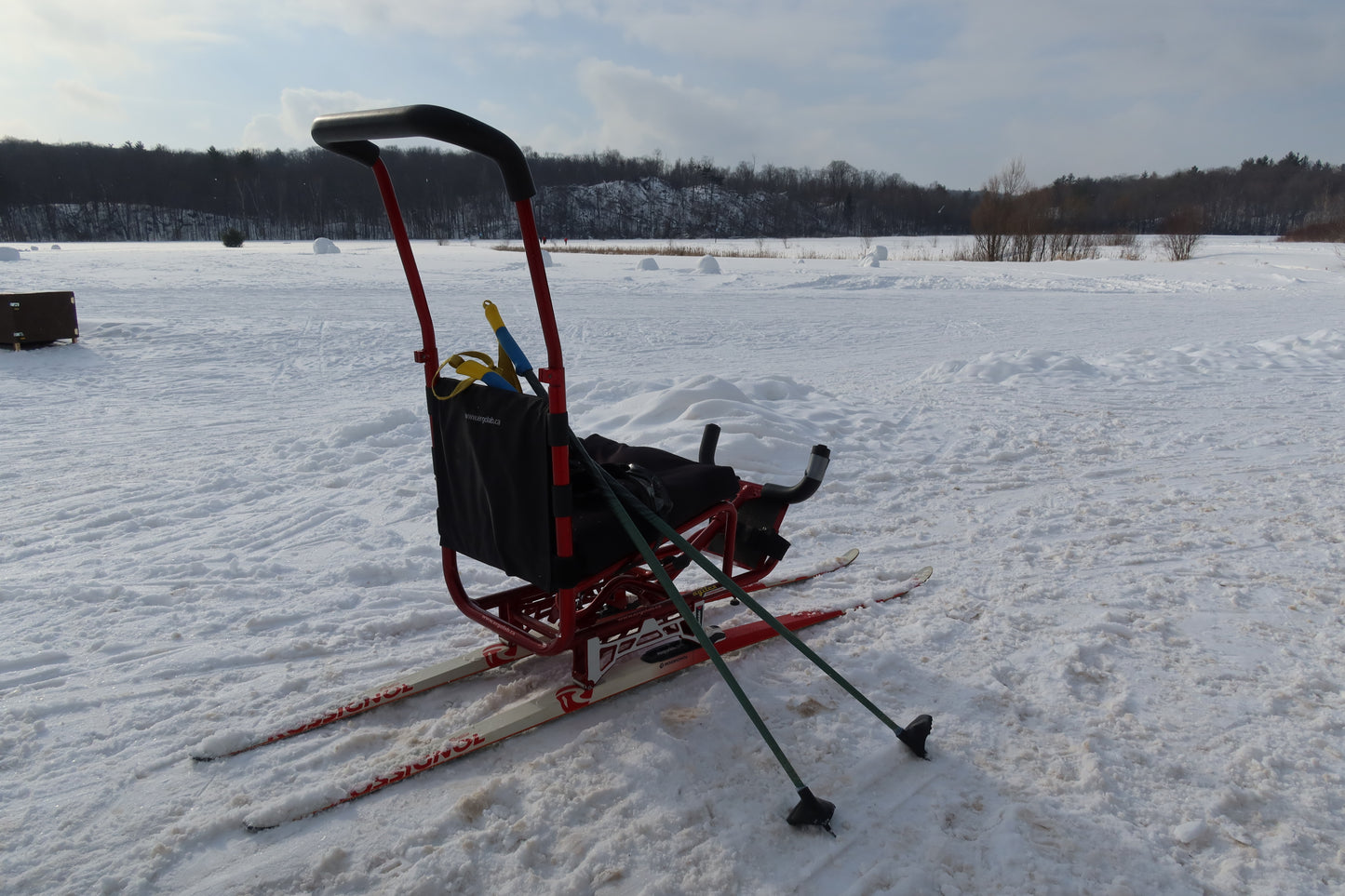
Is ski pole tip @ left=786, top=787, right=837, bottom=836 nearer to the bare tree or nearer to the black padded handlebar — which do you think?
the black padded handlebar

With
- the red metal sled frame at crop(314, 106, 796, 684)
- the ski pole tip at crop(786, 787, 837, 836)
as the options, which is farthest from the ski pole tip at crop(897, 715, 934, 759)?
the red metal sled frame at crop(314, 106, 796, 684)

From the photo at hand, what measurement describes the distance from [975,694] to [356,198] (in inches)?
3629

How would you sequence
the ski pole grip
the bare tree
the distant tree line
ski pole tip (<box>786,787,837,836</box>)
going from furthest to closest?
the distant tree line
the bare tree
the ski pole grip
ski pole tip (<box>786,787,837,836</box>)

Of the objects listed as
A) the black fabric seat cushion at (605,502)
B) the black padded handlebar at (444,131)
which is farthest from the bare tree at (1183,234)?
the black padded handlebar at (444,131)

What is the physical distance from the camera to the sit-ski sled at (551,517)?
218 cm

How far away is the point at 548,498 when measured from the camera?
7.78 feet

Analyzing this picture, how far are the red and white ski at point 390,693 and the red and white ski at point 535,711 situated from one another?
0.31 m

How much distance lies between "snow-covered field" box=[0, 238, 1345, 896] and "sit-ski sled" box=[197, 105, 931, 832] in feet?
0.42

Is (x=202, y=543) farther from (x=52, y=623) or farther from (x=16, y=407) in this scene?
(x=16, y=407)

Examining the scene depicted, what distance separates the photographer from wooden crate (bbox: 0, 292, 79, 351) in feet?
33.1

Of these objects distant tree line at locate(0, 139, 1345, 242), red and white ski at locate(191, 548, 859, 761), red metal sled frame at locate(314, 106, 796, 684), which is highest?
distant tree line at locate(0, 139, 1345, 242)

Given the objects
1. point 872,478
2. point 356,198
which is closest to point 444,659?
point 872,478

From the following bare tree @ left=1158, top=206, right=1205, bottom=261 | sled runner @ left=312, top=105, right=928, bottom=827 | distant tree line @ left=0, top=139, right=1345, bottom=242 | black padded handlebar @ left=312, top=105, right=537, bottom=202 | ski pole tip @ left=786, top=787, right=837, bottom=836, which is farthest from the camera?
distant tree line @ left=0, top=139, right=1345, bottom=242

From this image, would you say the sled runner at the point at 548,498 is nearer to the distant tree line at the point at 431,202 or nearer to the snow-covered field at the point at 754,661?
the snow-covered field at the point at 754,661
